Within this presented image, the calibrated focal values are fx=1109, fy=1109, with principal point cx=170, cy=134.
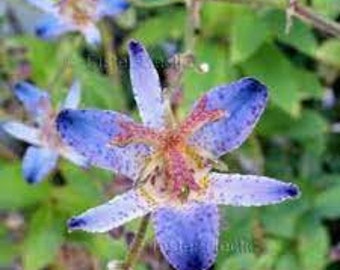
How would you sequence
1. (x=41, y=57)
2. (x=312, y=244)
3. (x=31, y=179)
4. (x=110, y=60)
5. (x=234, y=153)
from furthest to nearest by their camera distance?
(x=41, y=57)
(x=234, y=153)
(x=312, y=244)
(x=110, y=60)
(x=31, y=179)

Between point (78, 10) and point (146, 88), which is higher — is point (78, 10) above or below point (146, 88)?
below

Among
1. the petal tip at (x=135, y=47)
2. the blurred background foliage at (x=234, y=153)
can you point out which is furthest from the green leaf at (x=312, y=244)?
the petal tip at (x=135, y=47)

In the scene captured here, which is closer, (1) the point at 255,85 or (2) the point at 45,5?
(1) the point at 255,85

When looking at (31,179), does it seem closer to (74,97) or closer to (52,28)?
(74,97)

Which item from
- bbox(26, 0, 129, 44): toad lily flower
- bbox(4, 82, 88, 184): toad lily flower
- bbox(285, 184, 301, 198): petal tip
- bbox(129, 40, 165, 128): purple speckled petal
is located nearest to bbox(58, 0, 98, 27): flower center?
bbox(26, 0, 129, 44): toad lily flower

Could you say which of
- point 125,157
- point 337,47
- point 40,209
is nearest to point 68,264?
point 40,209

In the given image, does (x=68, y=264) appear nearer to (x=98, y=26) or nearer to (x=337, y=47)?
(x=98, y=26)

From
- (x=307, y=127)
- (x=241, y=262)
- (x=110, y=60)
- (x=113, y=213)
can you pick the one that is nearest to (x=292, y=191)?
(x=113, y=213)
